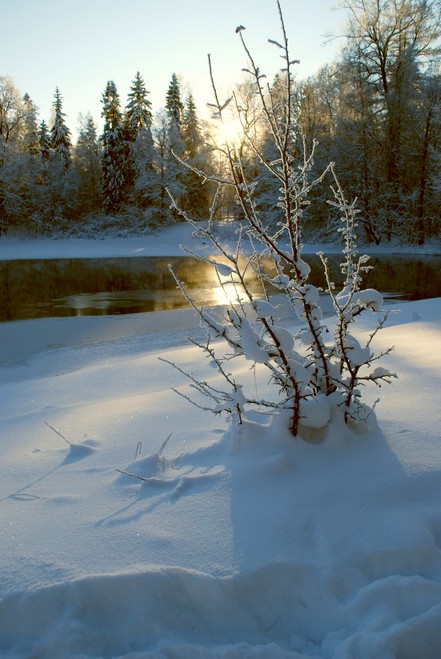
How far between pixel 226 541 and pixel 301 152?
97.8ft

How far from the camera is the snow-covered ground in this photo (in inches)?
63.9

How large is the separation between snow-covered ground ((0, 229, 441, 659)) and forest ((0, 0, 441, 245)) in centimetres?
1448

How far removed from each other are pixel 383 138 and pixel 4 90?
2883 centimetres

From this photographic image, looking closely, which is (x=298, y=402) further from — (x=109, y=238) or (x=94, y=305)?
(x=109, y=238)

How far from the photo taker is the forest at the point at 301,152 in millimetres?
26125

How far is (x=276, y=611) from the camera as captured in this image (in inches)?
67.4

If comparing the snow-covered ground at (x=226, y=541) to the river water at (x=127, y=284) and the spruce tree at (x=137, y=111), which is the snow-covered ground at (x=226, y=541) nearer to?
the river water at (x=127, y=284)

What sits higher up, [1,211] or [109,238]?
[1,211]

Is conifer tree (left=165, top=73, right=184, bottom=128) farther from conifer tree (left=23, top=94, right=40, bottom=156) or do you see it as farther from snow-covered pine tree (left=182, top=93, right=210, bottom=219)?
conifer tree (left=23, top=94, right=40, bottom=156)

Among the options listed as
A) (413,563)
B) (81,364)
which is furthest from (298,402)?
(81,364)

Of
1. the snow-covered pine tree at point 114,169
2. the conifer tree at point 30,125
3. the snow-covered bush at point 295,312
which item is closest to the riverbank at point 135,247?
the snow-covered pine tree at point 114,169

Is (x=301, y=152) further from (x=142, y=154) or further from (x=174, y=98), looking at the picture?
(x=174, y=98)

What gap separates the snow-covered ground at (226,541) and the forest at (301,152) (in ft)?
47.5

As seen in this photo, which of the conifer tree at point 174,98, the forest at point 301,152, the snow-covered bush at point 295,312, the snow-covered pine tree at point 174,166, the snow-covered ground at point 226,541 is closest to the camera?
the snow-covered ground at point 226,541
